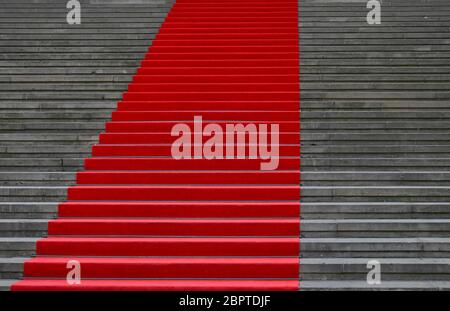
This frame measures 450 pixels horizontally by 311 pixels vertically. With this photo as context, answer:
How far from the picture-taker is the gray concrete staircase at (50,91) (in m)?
4.66

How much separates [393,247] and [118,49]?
14.7ft

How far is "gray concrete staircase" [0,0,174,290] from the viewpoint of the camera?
4664 millimetres

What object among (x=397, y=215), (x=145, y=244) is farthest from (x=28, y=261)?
(x=397, y=215)

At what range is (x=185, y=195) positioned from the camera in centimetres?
479

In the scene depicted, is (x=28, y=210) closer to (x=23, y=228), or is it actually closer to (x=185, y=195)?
(x=23, y=228)

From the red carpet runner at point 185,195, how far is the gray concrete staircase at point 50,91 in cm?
18

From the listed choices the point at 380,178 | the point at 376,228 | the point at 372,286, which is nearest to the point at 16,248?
the point at 372,286

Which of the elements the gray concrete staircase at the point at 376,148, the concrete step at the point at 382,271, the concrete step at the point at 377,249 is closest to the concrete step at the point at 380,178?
the gray concrete staircase at the point at 376,148

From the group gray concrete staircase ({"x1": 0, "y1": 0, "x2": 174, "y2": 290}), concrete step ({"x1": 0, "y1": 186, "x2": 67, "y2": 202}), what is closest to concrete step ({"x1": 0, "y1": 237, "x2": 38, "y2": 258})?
gray concrete staircase ({"x1": 0, "y1": 0, "x2": 174, "y2": 290})

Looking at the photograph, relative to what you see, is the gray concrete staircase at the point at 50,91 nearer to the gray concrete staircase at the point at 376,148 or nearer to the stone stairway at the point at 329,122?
the stone stairway at the point at 329,122

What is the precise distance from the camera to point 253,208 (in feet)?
15.1

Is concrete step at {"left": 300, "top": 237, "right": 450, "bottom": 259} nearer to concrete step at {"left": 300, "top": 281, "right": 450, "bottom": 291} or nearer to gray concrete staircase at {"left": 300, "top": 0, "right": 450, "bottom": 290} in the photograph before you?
gray concrete staircase at {"left": 300, "top": 0, "right": 450, "bottom": 290}

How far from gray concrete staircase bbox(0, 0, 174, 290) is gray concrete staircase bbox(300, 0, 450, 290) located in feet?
7.24
